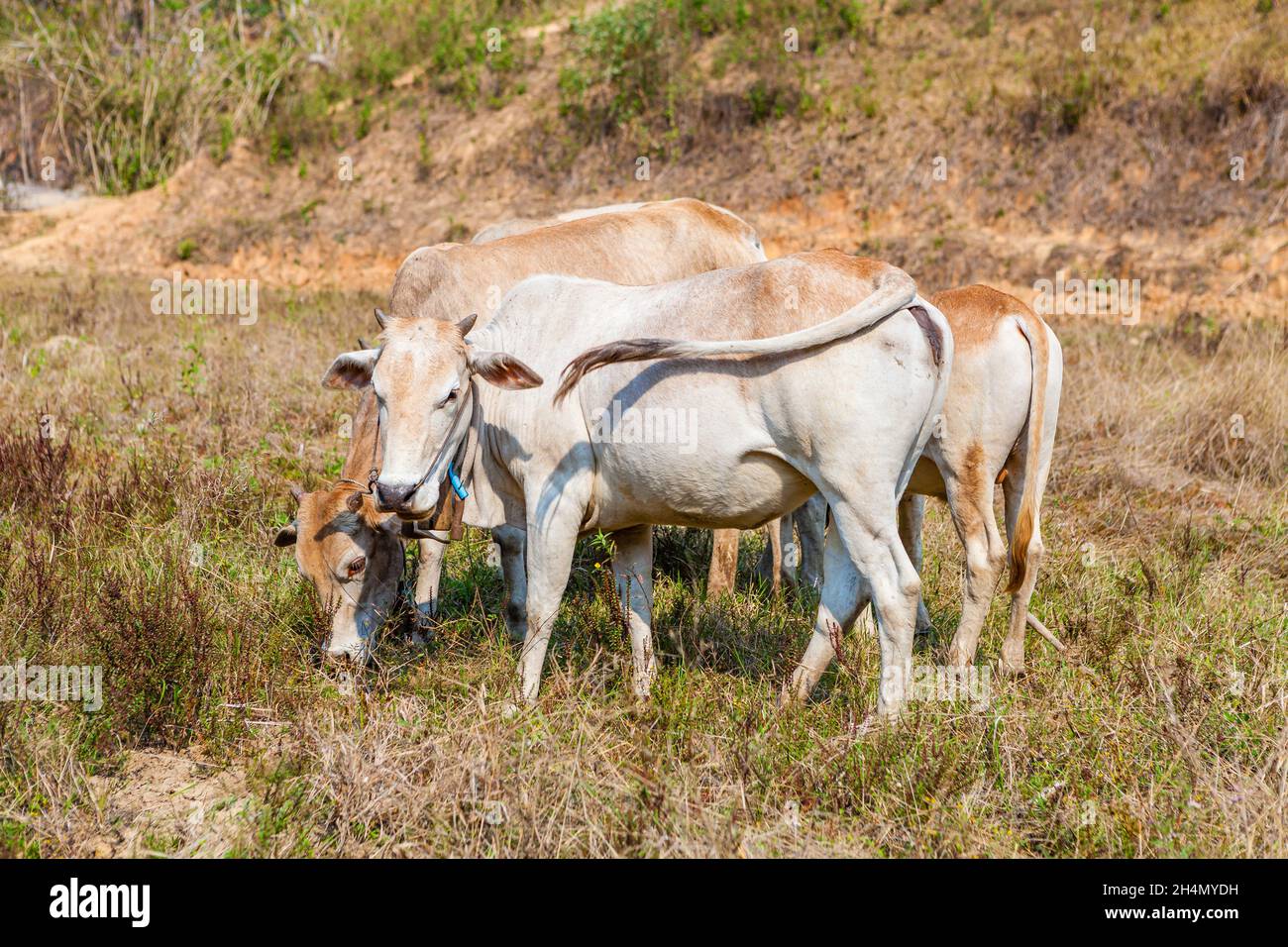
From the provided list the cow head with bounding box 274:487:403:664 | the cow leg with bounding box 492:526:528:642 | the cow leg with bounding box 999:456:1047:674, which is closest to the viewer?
the cow head with bounding box 274:487:403:664

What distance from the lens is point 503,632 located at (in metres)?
5.43

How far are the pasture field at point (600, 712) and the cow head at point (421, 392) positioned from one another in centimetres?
91

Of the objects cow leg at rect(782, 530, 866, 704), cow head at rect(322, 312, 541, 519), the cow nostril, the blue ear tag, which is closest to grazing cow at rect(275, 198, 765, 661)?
cow head at rect(322, 312, 541, 519)

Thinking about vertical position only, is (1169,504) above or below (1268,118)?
below

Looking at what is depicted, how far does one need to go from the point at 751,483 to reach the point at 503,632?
1619 mm

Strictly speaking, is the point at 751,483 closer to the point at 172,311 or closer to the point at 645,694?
the point at 645,694

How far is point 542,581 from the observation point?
16.0 feet

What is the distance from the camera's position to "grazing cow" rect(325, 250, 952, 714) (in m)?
4.23
